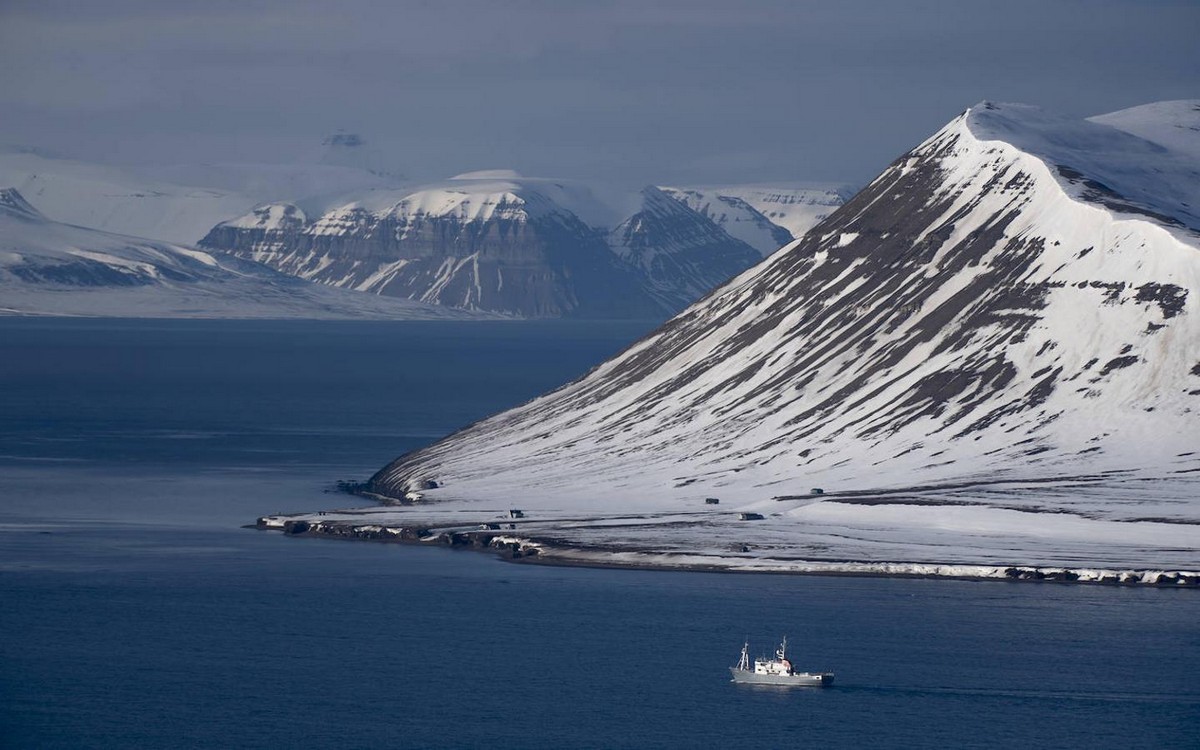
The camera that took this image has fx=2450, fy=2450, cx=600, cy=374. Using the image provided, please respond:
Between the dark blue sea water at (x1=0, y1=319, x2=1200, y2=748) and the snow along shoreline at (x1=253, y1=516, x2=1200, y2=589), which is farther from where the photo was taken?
the snow along shoreline at (x1=253, y1=516, x2=1200, y2=589)

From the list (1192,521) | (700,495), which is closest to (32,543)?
(700,495)

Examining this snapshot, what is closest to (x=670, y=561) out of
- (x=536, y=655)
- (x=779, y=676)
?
(x=536, y=655)

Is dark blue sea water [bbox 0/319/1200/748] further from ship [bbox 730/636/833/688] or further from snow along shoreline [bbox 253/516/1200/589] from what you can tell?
snow along shoreline [bbox 253/516/1200/589]

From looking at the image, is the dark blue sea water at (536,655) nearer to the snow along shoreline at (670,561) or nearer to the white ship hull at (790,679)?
the white ship hull at (790,679)

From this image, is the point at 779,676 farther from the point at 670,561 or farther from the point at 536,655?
the point at 670,561

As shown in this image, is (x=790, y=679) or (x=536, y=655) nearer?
(x=790, y=679)

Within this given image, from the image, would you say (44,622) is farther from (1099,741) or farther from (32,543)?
(1099,741)

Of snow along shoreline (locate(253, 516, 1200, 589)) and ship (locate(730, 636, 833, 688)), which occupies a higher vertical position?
snow along shoreline (locate(253, 516, 1200, 589))

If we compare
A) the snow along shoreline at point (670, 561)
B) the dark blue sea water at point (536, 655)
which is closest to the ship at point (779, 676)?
the dark blue sea water at point (536, 655)

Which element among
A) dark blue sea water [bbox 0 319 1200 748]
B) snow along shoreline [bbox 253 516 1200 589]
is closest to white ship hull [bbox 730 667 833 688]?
dark blue sea water [bbox 0 319 1200 748]
